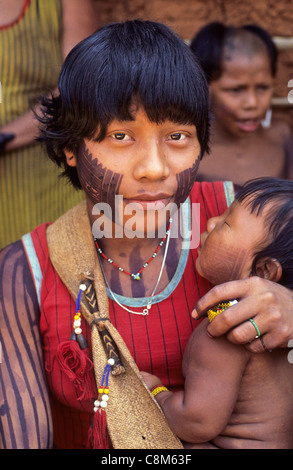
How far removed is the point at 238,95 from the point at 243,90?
0.13 feet

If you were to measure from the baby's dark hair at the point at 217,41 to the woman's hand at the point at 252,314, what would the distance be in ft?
6.78

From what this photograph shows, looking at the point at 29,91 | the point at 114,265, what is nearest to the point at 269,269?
the point at 114,265

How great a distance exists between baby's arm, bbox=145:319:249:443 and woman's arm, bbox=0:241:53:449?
1.30 ft

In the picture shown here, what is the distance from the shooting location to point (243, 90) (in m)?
3.57

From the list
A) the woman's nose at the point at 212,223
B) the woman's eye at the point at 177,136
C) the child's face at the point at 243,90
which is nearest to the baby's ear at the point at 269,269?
the woman's nose at the point at 212,223

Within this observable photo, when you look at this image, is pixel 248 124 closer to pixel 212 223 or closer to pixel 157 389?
pixel 212 223

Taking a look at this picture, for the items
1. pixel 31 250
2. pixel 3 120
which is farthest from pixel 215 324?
pixel 3 120

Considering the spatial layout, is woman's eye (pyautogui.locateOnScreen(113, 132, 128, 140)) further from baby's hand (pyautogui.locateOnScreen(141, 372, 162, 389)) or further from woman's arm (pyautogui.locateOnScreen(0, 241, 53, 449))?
baby's hand (pyautogui.locateOnScreen(141, 372, 162, 389))

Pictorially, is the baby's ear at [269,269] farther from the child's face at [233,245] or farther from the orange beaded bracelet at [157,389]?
the orange beaded bracelet at [157,389]

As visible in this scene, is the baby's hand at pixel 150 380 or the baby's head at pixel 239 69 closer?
the baby's hand at pixel 150 380

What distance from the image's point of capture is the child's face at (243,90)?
354cm

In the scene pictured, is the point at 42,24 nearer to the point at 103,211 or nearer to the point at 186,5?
the point at 186,5

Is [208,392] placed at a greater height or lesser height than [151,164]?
lesser

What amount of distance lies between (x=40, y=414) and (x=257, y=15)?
112 inches
